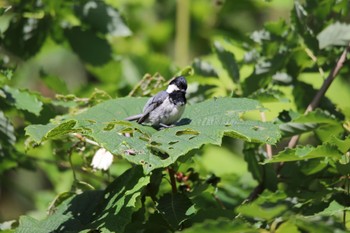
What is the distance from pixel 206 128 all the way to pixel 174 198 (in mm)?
231

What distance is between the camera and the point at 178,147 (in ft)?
5.44

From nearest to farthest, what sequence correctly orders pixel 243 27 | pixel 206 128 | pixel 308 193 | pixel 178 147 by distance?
pixel 178 147 → pixel 206 128 → pixel 308 193 → pixel 243 27

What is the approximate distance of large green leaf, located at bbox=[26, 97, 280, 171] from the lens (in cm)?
166

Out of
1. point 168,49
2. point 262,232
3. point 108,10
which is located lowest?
point 168,49

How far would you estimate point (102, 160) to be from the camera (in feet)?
6.75

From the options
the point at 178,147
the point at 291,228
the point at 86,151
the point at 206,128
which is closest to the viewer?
Result: the point at 291,228

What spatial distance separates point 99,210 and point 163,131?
282 mm

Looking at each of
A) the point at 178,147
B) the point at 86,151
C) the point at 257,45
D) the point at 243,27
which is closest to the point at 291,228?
the point at 178,147

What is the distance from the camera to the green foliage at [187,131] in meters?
1.73

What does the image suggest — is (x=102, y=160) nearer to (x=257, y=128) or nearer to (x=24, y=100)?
(x=24, y=100)

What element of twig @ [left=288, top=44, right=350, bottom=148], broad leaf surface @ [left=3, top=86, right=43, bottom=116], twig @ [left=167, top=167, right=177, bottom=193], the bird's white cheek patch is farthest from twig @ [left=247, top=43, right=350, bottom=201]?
broad leaf surface @ [left=3, top=86, right=43, bottom=116]

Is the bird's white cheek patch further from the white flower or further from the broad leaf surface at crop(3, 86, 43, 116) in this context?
the broad leaf surface at crop(3, 86, 43, 116)

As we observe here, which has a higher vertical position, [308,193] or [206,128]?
[206,128]

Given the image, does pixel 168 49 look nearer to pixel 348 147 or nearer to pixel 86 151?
pixel 86 151
